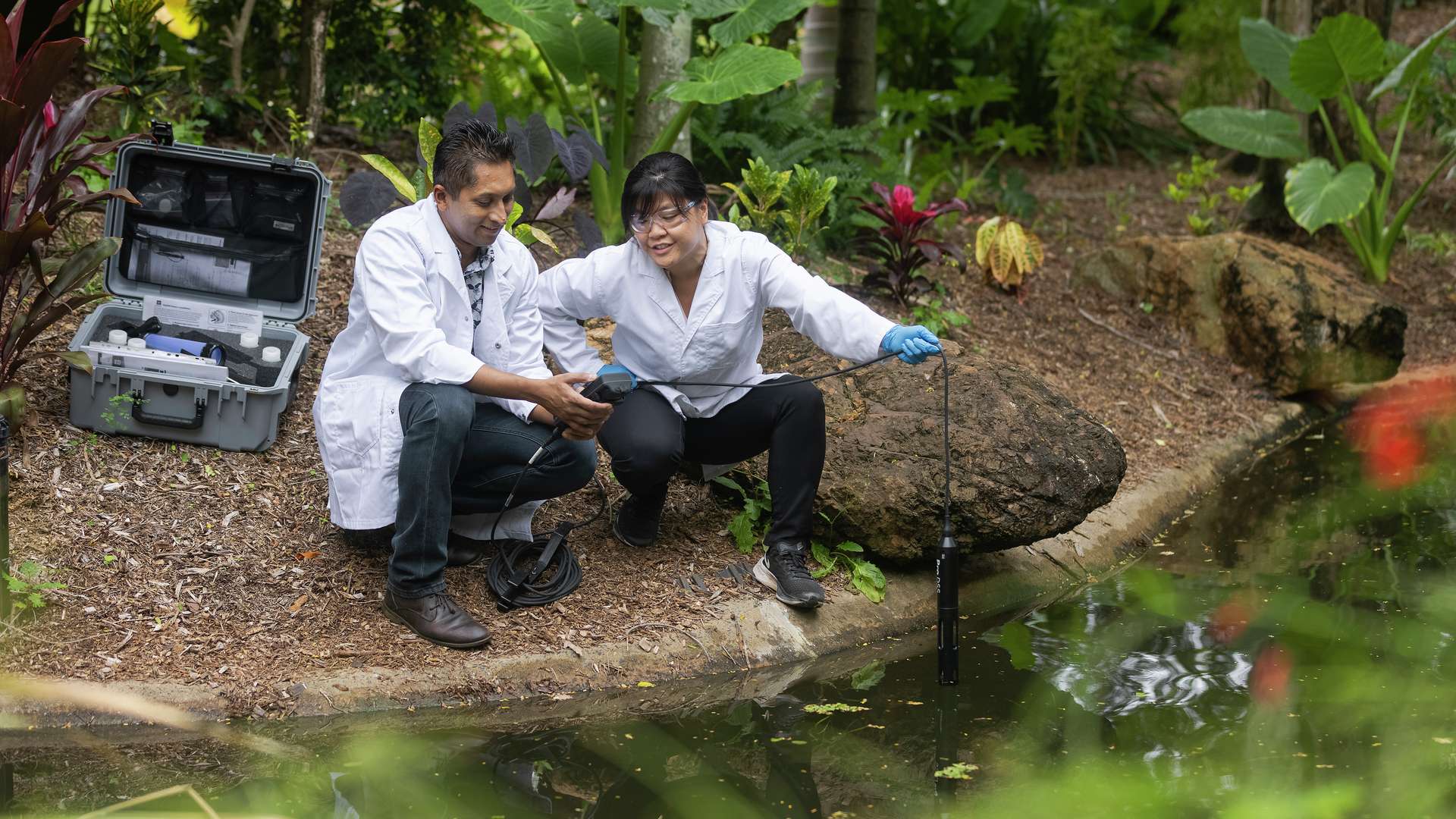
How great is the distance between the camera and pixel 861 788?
9.32ft

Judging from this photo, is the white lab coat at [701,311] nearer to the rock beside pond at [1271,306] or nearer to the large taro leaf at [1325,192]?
the rock beside pond at [1271,306]

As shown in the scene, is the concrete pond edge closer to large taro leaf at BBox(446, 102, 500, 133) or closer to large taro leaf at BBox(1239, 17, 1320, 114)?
large taro leaf at BBox(446, 102, 500, 133)

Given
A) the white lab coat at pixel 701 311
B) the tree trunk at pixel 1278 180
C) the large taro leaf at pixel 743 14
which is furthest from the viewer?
the tree trunk at pixel 1278 180

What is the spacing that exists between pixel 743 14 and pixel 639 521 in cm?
278

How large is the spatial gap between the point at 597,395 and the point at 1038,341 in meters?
3.43

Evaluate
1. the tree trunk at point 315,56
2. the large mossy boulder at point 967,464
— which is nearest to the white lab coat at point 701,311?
the large mossy boulder at point 967,464

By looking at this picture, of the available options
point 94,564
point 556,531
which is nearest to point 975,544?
point 556,531

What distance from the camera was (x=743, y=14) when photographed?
5801mm

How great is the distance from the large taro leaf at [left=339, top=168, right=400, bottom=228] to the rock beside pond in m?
3.92

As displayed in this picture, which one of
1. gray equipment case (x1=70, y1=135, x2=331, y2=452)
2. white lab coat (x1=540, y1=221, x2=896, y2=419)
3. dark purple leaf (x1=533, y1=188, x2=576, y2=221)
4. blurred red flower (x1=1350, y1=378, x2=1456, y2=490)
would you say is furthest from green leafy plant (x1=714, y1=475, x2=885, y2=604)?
blurred red flower (x1=1350, y1=378, x2=1456, y2=490)

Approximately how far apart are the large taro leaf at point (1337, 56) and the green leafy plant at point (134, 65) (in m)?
5.70

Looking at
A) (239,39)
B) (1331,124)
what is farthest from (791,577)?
(1331,124)

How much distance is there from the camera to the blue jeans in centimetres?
323

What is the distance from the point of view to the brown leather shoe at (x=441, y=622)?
3.32 m
